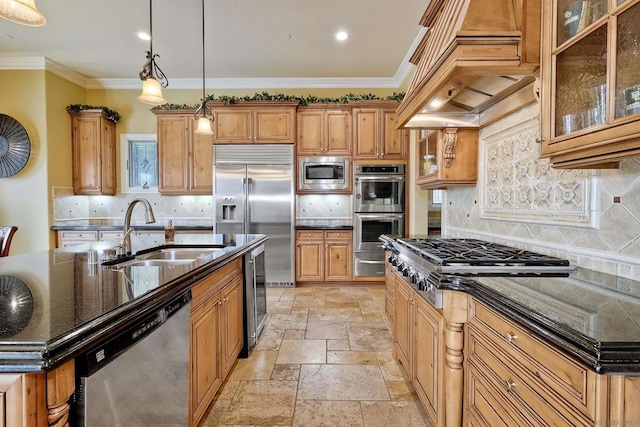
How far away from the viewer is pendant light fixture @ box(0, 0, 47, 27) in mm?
1315

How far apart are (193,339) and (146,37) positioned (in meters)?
4.02

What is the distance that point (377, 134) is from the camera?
484 centimetres

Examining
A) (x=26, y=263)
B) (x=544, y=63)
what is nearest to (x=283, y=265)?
(x=26, y=263)

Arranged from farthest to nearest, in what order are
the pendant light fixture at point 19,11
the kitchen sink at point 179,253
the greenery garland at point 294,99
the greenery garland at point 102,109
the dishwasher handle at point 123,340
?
the greenery garland at point 102,109 → the greenery garland at point 294,99 → the kitchen sink at point 179,253 → the pendant light fixture at point 19,11 → the dishwasher handle at point 123,340

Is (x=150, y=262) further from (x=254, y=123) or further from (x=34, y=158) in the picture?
→ (x=34, y=158)

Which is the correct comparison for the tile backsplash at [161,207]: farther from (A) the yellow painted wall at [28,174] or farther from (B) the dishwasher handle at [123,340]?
(B) the dishwasher handle at [123,340]

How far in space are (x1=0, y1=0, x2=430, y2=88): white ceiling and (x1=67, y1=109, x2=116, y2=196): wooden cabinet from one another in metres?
0.74

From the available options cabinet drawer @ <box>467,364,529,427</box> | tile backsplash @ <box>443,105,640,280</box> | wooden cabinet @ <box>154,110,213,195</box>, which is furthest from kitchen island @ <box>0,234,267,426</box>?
wooden cabinet @ <box>154,110,213,195</box>

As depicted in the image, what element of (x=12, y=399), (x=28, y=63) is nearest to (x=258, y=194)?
(x=28, y=63)

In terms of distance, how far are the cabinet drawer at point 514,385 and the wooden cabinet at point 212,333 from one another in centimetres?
134

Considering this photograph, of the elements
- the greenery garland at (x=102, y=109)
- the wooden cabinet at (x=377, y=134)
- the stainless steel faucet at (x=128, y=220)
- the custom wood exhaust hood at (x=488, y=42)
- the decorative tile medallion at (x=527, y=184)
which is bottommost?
the stainless steel faucet at (x=128, y=220)

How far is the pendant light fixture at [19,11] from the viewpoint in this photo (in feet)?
4.32

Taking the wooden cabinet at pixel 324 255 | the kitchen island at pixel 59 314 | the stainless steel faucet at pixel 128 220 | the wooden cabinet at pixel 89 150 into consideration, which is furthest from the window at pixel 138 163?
the kitchen island at pixel 59 314

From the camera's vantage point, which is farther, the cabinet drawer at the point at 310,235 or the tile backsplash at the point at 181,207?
the tile backsplash at the point at 181,207
